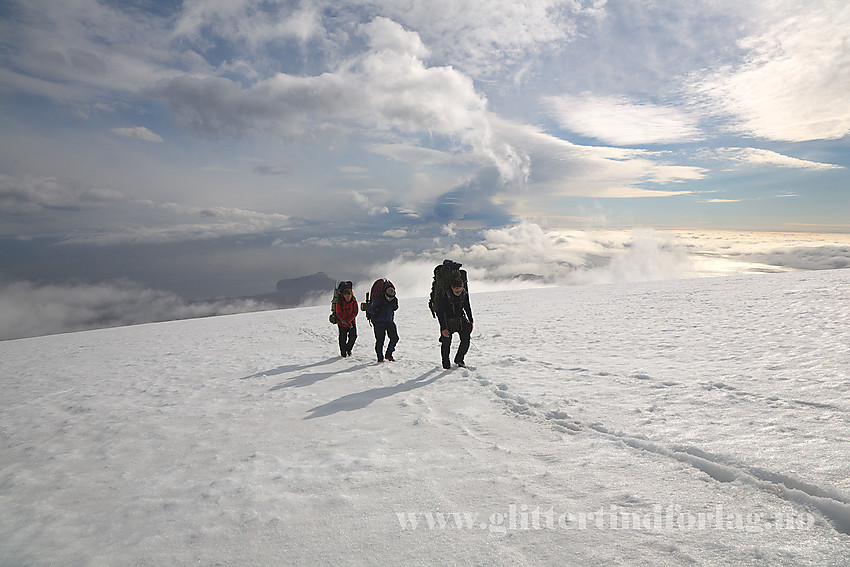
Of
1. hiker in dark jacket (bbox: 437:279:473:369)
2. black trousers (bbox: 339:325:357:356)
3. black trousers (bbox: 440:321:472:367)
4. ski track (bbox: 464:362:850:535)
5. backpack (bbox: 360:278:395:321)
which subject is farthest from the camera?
black trousers (bbox: 339:325:357:356)

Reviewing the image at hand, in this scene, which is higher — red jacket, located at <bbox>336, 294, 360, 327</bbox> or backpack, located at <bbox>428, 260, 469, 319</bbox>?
backpack, located at <bbox>428, 260, 469, 319</bbox>

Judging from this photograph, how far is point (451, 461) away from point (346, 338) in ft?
24.7

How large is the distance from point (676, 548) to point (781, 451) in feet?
7.57

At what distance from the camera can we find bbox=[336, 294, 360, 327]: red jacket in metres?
10.8

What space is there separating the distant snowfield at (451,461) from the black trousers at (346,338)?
3.59 ft

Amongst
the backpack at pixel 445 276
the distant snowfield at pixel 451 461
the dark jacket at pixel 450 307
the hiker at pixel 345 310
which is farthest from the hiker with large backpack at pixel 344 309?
the dark jacket at pixel 450 307

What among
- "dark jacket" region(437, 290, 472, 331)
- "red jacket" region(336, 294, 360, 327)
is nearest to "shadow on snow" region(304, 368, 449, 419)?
"dark jacket" region(437, 290, 472, 331)

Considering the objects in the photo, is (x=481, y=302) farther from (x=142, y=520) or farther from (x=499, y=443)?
(x=142, y=520)

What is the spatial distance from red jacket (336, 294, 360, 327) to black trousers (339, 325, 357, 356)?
230mm

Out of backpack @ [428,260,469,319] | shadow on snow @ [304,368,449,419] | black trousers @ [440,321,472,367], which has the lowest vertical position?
shadow on snow @ [304,368,449,419]

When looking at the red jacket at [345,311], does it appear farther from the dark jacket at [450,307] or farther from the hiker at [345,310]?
the dark jacket at [450,307]

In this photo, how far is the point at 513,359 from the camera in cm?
964

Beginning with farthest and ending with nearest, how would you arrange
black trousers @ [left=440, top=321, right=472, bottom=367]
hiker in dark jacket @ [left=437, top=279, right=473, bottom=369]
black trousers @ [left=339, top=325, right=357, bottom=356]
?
black trousers @ [left=339, top=325, right=357, bottom=356] → black trousers @ [left=440, top=321, right=472, bottom=367] → hiker in dark jacket @ [left=437, top=279, right=473, bottom=369]

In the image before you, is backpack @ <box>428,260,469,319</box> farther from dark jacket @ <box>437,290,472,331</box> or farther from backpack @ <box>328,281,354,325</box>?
backpack @ <box>328,281,354,325</box>
